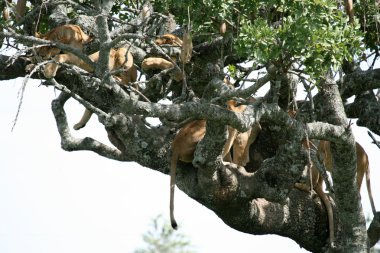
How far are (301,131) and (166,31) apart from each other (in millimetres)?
3912

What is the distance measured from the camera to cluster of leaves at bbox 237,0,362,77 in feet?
A: 21.4

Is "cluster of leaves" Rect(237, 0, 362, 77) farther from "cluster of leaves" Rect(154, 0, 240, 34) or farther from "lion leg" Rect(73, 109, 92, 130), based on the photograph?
"lion leg" Rect(73, 109, 92, 130)

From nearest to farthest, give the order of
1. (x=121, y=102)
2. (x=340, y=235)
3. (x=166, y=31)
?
1. (x=121, y=102)
2. (x=340, y=235)
3. (x=166, y=31)

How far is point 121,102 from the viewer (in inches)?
248

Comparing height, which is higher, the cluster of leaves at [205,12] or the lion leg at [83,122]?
the cluster of leaves at [205,12]

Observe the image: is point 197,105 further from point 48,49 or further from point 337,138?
point 48,49

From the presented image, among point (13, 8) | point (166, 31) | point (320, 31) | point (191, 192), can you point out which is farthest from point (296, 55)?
point (166, 31)

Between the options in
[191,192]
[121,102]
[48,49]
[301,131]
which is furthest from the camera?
[48,49]

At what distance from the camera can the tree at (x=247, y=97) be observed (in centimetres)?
661

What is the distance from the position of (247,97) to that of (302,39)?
3.12 ft

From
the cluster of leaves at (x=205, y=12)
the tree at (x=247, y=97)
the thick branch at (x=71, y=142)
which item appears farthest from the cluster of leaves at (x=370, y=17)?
the thick branch at (x=71, y=142)

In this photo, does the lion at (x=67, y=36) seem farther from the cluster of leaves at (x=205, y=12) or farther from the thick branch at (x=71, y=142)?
the cluster of leaves at (x=205, y=12)

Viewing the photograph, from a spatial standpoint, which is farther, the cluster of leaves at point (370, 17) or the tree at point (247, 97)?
the cluster of leaves at point (370, 17)

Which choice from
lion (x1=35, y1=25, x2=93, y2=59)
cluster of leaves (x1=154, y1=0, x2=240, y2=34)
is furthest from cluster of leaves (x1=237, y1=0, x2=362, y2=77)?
lion (x1=35, y1=25, x2=93, y2=59)
